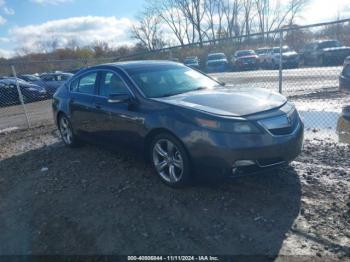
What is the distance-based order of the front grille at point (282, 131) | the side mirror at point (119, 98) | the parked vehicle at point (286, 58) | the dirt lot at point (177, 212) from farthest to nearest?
1. the parked vehicle at point (286, 58)
2. the side mirror at point (119, 98)
3. the front grille at point (282, 131)
4. the dirt lot at point (177, 212)

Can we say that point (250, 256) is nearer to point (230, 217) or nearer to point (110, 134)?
point (230, 217)

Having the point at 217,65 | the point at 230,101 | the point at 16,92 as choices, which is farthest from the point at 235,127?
the point at 217,65

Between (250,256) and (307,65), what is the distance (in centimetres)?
2430

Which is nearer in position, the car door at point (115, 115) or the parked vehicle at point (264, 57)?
the car door at point (115, 115)

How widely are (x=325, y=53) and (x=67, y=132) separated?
20073 mm

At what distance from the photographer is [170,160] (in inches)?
170

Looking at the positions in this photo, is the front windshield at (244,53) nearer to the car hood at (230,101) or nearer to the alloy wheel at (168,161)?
the car hood at (230,101)

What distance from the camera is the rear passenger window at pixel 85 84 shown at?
5.71m

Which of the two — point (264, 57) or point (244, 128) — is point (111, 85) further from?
point (264, 57)

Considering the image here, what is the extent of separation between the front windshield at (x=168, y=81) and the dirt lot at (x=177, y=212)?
3.86ft

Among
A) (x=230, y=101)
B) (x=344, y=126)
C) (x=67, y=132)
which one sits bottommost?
(x=344, y=126)

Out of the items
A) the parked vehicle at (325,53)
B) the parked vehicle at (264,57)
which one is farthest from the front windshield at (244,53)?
the parked vehicle at (325,53)

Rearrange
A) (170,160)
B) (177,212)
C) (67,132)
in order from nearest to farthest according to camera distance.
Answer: (177,212) → (170,160) → (67,132)

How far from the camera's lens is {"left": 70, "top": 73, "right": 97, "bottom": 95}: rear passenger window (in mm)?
5707
